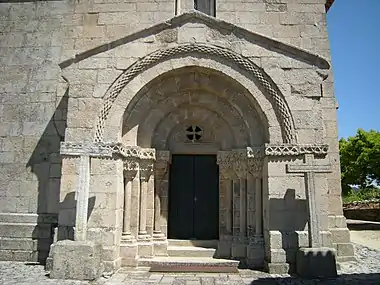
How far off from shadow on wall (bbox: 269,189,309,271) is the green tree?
21.9 metres

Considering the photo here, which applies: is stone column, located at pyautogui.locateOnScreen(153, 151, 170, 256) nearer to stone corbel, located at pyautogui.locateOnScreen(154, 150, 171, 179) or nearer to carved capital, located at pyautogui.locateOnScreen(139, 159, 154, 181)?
stone corbel, located at pyautogui.locateOnScreen(154, 150, 171, 179)


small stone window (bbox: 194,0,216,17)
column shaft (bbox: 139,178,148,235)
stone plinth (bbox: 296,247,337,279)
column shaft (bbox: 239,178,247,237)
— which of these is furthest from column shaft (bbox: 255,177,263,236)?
small stone window (bbox: 194,0,216,17)

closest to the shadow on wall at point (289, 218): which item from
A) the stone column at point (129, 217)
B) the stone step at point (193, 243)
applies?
the stone step at point (193, 243)

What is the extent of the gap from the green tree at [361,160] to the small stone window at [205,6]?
21.6 m

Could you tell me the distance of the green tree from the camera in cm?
2617

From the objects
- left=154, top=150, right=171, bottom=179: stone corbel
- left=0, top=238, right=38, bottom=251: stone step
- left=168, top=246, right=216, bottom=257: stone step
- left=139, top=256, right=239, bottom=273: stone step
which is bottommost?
left=139, top=256, right=239, bottom=273: stone step

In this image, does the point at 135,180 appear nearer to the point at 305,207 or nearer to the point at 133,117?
the point at 133,117

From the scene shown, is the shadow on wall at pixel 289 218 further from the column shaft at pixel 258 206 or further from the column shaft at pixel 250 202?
the column shaft at pixel 250 202

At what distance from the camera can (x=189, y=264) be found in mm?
7051

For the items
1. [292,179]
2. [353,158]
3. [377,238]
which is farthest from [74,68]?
[353,158]

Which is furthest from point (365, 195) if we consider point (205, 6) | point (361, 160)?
point (205, 6)

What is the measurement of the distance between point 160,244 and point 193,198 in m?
1.33

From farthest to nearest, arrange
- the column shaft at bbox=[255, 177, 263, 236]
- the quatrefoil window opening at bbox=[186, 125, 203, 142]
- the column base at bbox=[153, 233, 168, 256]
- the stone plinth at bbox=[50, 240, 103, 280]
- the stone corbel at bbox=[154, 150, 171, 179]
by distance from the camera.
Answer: the quatrefoil window opening at bbox=[186, 125, 203, 142]
the stone corbel at bbox=[154, 150, 171, 179]
the column base at bbox=[153, 233, 168, 256]
the column shaft at bbox=[255, 177, 263, 236]
the stone plinth at bbox=[50, 240, 103, 280]

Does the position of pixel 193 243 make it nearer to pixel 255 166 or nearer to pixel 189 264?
pixel 189 264
